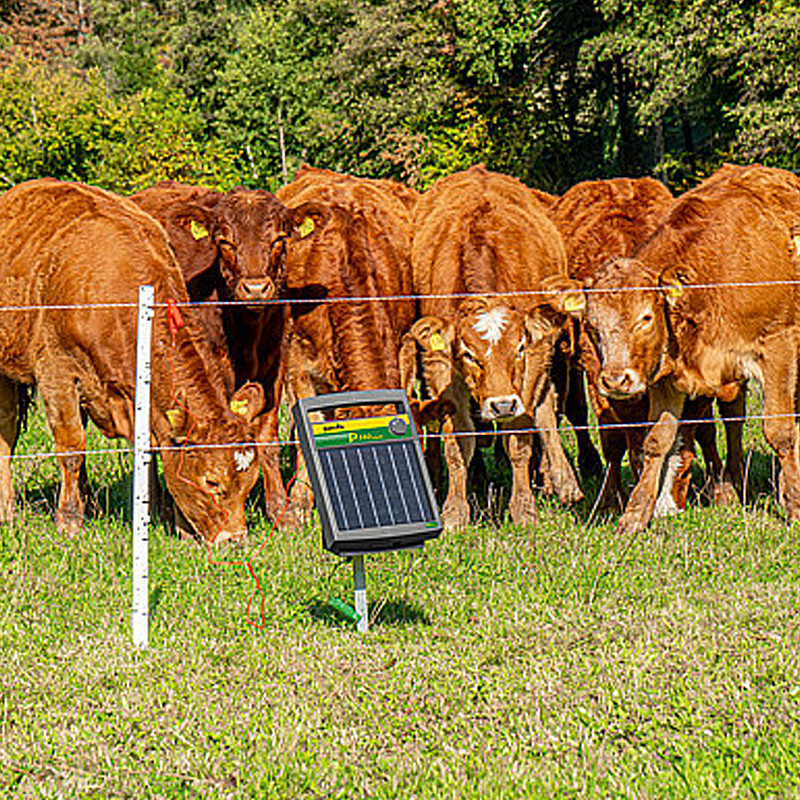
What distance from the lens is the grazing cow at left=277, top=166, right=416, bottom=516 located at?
853 centimetres

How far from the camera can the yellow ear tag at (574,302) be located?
7.81m

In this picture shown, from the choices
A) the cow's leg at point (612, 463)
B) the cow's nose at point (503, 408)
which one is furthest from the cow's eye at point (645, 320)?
the cow's leg at point (612, 463)

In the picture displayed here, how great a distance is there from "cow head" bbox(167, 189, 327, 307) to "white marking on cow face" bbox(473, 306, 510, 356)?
1.71 metres

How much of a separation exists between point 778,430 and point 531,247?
7.89 feet

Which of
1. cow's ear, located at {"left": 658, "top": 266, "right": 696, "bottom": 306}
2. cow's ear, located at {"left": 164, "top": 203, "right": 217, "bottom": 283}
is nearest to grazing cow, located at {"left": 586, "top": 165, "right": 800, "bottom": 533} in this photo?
cow's ear, located at {"left": 658, "top": 266, "right": 696, "bottom": 306}

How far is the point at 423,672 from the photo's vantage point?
5.37 m

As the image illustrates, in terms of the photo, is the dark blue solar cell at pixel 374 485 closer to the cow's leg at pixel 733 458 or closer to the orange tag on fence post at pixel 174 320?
the orange tag on fence post at pixel 174 320

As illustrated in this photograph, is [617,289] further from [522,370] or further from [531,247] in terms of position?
[531,247]

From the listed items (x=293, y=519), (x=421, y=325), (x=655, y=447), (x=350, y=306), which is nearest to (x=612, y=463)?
(x=655, y=447)

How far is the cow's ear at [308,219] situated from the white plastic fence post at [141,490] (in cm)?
355

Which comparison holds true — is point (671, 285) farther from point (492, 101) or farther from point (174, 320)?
point (492, 101)

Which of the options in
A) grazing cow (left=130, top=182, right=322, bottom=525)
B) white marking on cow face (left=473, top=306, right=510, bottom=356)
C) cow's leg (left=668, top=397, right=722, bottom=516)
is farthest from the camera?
grazing cow (left=130, top=182, right=322, bottom=525)

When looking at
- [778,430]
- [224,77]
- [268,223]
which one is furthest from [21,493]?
[224,77]

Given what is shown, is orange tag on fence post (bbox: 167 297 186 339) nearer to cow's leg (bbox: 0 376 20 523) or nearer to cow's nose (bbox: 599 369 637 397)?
cow's leg (bbox: 0 376 20 523)
